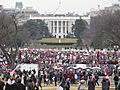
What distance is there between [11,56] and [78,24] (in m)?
99.0

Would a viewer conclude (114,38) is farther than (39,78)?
Yes

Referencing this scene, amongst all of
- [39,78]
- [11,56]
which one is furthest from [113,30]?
[39,78]

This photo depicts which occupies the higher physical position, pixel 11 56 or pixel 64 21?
pixel 11 56

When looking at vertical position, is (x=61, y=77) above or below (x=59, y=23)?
above

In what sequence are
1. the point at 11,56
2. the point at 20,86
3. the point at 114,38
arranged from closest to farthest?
the point at 20,86
the point at 11,56
the point at 114,38

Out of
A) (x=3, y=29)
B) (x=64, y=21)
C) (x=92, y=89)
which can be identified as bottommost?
(x=64, y=21)

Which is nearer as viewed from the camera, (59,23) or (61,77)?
(61,77)

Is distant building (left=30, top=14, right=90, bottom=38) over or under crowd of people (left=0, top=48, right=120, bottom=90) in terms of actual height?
under

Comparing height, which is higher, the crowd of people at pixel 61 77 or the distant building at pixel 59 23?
the crowd of people at pixel 61 77

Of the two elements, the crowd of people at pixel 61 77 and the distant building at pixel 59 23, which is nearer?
the crowd of people at pixel 61 77

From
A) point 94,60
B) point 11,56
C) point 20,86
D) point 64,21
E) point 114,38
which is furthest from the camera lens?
point 64,21

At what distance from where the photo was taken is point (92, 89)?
22109mm

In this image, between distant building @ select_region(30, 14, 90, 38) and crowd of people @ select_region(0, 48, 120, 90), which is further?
distant building @ select_region(30, 14, 90, 38)

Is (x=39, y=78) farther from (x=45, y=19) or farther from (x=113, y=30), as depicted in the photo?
(x=45, y=19)
